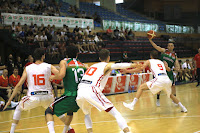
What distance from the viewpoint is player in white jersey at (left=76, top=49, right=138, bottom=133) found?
15.0 feet

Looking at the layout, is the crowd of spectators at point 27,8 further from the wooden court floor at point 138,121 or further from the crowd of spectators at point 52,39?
the wooden court floor at point 138,121

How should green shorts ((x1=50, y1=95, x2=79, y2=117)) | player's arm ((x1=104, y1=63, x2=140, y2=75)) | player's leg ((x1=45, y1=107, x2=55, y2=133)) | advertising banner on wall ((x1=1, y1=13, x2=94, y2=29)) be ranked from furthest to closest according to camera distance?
advertising banner on wall ((x1=1, y1=13, x2=94, y2=29)) < green shorts ((x1=50, y1=95, x2=79, y2=117)) < player's leg ((x1=45, y1=107, x2=55, y2=133)) < player's arm ((x1=104, y1=63, x2=140, y2=75))

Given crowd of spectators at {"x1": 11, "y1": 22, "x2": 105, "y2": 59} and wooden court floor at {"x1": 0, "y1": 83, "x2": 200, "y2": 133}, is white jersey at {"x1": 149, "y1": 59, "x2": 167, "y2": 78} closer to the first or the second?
wooden court floor at {"x1": 0, "y1": 83, "x2": 200, "y2": 133}

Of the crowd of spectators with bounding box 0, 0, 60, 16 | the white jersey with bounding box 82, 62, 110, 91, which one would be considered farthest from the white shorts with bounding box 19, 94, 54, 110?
the crowd of spectators with bounding box 0, 0, 60, 16

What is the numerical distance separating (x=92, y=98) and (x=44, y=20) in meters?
14.0

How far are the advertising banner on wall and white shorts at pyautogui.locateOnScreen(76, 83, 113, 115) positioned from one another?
491 inches

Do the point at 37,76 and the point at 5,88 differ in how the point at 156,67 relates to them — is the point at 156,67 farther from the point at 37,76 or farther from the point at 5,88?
the point at 5,88

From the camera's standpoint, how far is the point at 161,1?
32375mm

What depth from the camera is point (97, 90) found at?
469cm

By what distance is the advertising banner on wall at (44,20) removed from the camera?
15826 millimetres

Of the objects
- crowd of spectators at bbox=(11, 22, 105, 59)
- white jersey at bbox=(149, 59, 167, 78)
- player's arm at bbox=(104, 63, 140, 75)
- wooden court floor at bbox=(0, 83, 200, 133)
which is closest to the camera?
player's arm at bbox=(104, 63, 140, 75)

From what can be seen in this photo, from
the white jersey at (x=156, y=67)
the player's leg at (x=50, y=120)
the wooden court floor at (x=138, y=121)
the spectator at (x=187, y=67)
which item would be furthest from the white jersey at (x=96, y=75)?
the spectator at (x=187, y=67)

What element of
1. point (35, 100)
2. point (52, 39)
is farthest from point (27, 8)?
point (35, 100)

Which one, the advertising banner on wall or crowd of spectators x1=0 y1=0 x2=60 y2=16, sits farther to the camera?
crowd of spectators x1=0 y1=0 x2=60 y2=16
